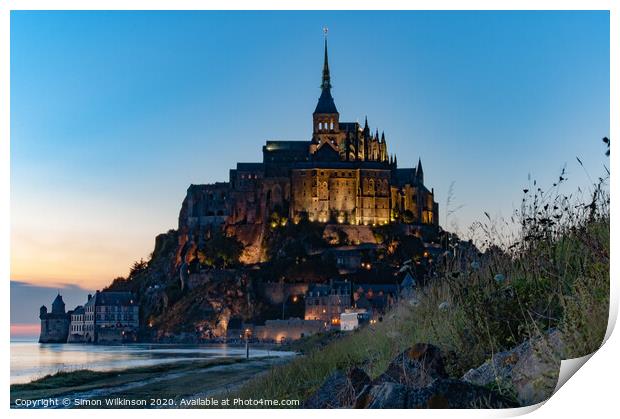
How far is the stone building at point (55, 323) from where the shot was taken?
68.4 m

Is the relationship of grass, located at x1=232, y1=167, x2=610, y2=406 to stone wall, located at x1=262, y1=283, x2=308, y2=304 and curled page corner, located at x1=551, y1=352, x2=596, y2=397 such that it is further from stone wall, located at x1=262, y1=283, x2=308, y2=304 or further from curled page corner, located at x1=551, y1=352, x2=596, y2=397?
stone wall, located at x1=262, y1=283, x2=308, y2=304

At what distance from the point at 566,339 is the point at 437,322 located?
5.94 feet

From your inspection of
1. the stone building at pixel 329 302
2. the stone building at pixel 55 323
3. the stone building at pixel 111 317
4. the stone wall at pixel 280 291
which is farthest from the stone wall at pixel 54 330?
the stone building at pixel 329 302

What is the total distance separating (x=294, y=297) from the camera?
207ft

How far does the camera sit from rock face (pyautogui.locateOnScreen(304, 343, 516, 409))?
5.20 metres

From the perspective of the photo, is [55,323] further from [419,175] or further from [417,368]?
[417,368]

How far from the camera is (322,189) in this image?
70125 mm

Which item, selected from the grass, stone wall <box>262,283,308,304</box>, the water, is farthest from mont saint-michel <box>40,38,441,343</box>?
the grass

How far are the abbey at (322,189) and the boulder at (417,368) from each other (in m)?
63.1

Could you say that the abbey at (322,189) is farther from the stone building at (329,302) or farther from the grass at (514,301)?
the grass at (514,301)
